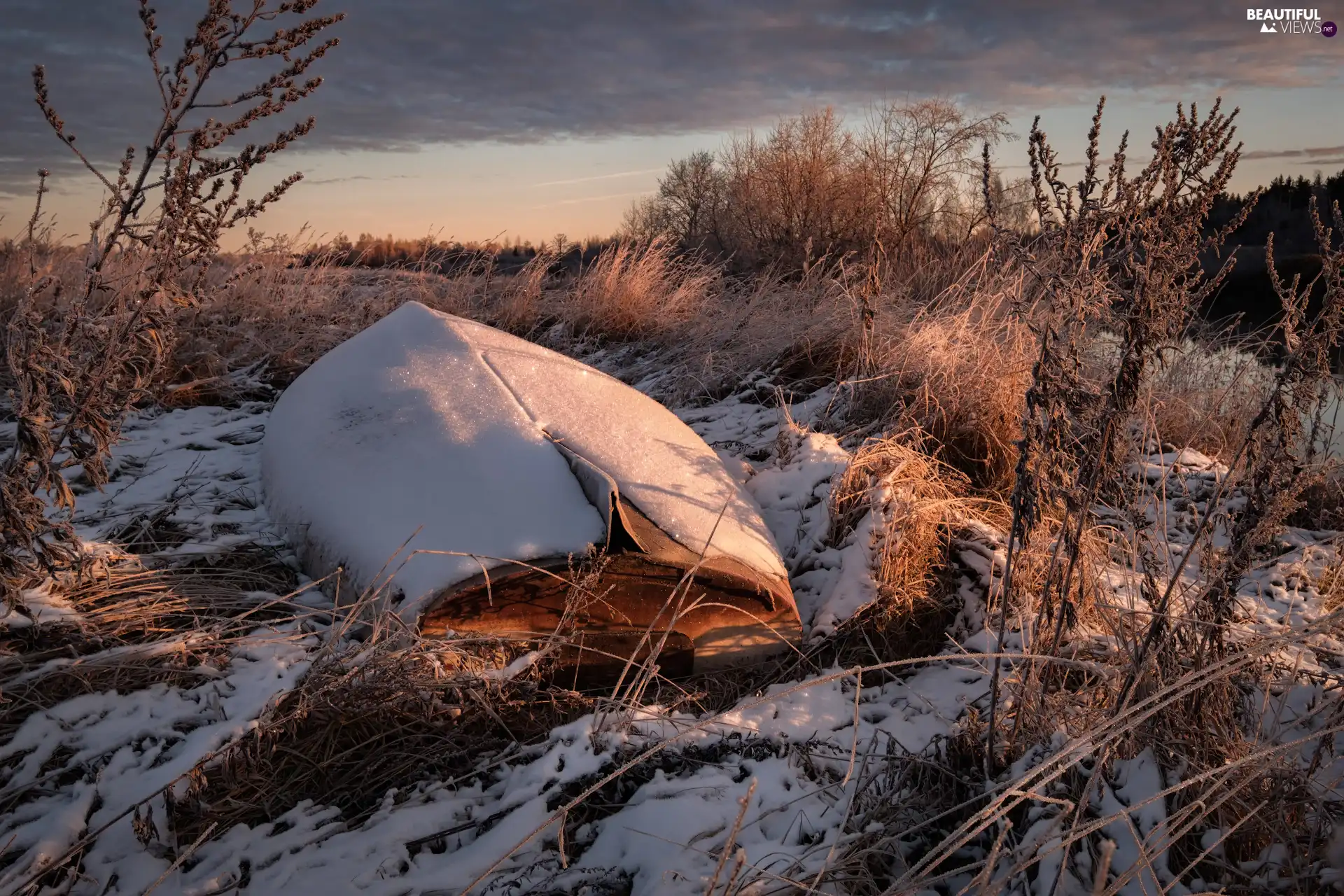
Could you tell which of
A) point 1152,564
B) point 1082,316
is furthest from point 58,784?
point 1152,564

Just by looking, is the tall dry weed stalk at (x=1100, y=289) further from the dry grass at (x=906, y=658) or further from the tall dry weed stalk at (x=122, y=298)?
the tall dry weed stalk at (x=122, y=298)

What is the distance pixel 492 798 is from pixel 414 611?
48 cm

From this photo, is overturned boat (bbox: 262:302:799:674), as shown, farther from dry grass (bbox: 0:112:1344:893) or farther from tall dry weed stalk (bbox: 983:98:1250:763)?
tall dry weed stalk (bbox: 983:98:1250:763)

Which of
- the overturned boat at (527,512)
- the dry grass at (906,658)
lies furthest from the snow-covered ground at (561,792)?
the overturned boat at (527,512)

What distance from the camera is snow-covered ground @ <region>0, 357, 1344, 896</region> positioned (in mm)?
1587

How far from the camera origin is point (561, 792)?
1.82 m

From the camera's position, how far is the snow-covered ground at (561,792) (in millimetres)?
1587

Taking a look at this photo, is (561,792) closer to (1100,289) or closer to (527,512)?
(527,512)

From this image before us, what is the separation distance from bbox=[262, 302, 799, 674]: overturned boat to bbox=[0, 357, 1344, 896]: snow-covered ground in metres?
0.26

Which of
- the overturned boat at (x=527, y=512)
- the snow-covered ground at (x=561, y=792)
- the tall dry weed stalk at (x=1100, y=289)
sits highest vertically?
the tall dry weed stalk at (x=1100, y=289)

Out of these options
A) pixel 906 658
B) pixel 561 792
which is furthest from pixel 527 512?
pixel 906 658

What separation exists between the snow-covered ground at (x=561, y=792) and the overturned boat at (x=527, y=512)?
257 millimetres

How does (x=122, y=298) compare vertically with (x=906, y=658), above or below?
above

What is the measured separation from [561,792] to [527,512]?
0.68 metres
